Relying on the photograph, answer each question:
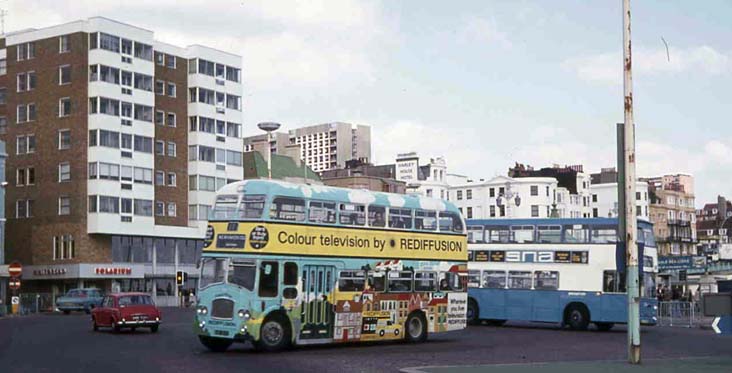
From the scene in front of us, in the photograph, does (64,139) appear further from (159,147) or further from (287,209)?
(287,209)

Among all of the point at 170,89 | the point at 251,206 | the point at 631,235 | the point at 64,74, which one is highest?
the point at 64,74

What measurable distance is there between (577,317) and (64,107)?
5035 cm

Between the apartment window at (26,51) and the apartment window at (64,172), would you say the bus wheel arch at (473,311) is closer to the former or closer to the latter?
the apartment window at (64,172)

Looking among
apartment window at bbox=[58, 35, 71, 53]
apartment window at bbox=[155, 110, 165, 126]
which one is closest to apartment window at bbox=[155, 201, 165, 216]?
apartment window at bbox=[155, 110, 165, 126]

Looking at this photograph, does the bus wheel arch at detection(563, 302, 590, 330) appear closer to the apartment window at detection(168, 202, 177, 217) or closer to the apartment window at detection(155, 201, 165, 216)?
the apartment window at detection(155, 201, 165, 216)

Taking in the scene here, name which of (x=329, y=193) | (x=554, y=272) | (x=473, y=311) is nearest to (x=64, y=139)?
(x=473, y=311)

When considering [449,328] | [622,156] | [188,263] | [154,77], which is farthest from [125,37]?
[622,156]

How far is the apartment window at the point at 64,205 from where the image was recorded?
8112 centimetres

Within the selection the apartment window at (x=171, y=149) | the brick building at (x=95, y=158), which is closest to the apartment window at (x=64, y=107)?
the brick building at (x=95, y=158)

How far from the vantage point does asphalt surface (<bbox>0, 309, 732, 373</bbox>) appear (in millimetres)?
23391

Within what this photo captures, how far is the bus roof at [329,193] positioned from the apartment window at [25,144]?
5562 centimetres

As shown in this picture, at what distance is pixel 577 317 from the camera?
144 feet

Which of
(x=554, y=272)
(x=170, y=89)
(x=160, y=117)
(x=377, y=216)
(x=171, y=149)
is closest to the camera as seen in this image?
(x=377, y=216)

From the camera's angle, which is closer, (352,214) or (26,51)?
(352,214)
